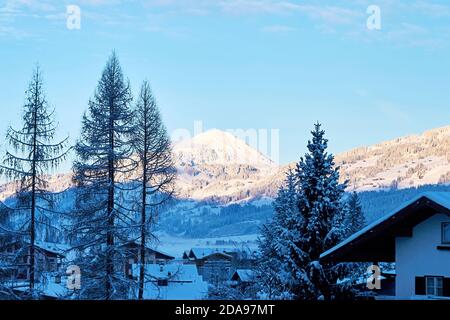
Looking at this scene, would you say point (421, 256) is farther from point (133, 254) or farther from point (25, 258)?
point (25, 258)

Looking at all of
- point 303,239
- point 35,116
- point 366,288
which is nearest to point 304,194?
point 303,239

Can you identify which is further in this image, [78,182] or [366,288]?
[366,288]

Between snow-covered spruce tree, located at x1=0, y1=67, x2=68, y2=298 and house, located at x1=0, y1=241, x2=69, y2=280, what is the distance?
0.10 metres

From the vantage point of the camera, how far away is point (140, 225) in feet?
63.4

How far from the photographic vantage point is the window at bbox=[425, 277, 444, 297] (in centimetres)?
1409

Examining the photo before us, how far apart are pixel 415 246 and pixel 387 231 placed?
0.73 m

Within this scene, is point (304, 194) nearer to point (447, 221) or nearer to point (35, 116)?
point (447, 221)

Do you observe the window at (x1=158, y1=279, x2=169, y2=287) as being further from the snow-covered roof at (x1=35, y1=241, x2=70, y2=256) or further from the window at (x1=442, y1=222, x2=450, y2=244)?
the window at (x1=442, y1=222, x2=450, y2=244)

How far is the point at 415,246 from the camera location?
1477 cm

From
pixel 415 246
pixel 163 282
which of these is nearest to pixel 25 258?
pixel 163 282

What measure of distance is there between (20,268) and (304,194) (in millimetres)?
8584

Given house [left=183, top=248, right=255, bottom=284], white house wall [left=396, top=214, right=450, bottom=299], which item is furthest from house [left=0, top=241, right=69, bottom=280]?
house [left=183, top=248, right=255, bottom=284]

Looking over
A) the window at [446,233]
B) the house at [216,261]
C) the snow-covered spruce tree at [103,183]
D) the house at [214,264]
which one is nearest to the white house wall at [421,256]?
the window at [446,233]

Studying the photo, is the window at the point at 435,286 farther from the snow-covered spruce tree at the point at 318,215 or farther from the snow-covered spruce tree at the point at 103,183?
the snow-covered spruce tree at the point at 103,183
